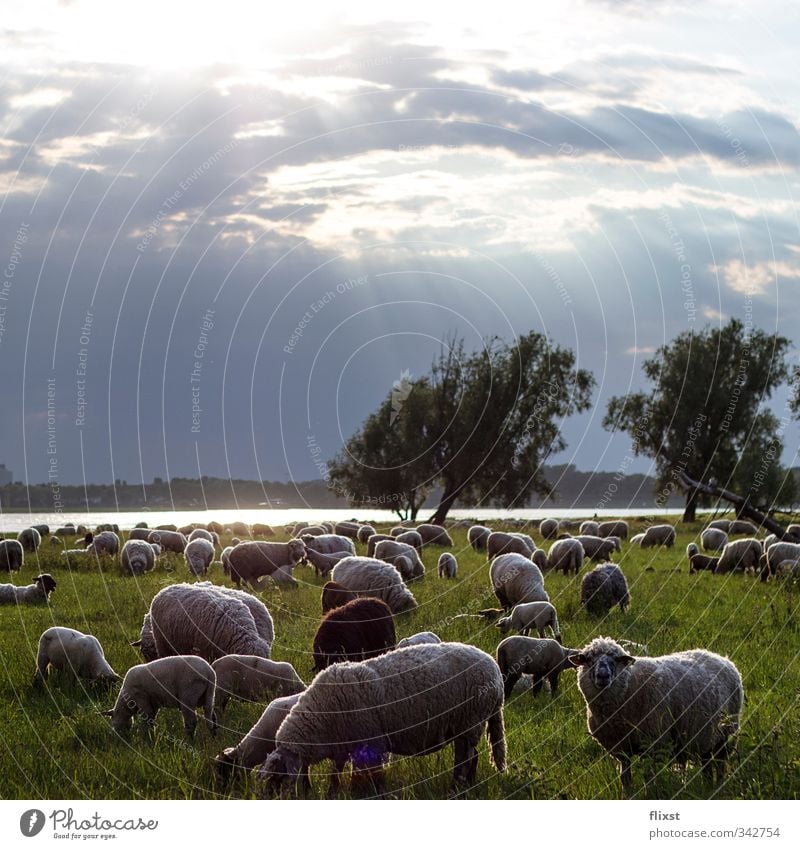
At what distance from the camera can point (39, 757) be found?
970 centimetres

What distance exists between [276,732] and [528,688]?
520 centimetres

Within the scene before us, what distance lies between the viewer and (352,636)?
44.0ft

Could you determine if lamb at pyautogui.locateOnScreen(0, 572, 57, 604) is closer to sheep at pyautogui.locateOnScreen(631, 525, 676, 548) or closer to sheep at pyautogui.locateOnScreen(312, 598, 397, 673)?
sheep at pyautogui.locateOnScreen(312, 598, 397, 673)

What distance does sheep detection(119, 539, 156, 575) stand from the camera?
27422 mm

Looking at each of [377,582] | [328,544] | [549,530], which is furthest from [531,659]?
[549,530]

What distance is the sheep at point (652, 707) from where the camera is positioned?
8.67 meters

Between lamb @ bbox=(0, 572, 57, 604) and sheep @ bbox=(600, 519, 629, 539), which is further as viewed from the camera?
sheep @ bbox=(600, 519, 629, 539)

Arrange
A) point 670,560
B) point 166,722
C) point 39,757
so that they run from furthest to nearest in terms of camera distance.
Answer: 1. point 670,560
2. point 166,722
3. point 39,757

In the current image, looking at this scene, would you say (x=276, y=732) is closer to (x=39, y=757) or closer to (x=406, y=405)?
(x=39, y=757)

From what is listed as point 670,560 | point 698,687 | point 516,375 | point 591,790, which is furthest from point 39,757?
point 516,375

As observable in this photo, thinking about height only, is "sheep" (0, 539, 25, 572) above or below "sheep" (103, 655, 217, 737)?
below

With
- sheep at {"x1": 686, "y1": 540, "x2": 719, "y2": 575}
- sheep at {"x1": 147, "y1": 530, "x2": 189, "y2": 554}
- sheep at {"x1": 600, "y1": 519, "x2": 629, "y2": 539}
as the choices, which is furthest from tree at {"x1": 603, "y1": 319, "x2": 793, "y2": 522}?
sheep at {"x1": 147, "y1": 530, "x2": 189, "y2": 554}

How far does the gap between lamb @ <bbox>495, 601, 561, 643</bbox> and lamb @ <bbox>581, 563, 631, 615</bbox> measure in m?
3.83

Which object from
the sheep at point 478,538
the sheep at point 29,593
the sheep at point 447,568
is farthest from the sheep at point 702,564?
the sheep at point 29,593
